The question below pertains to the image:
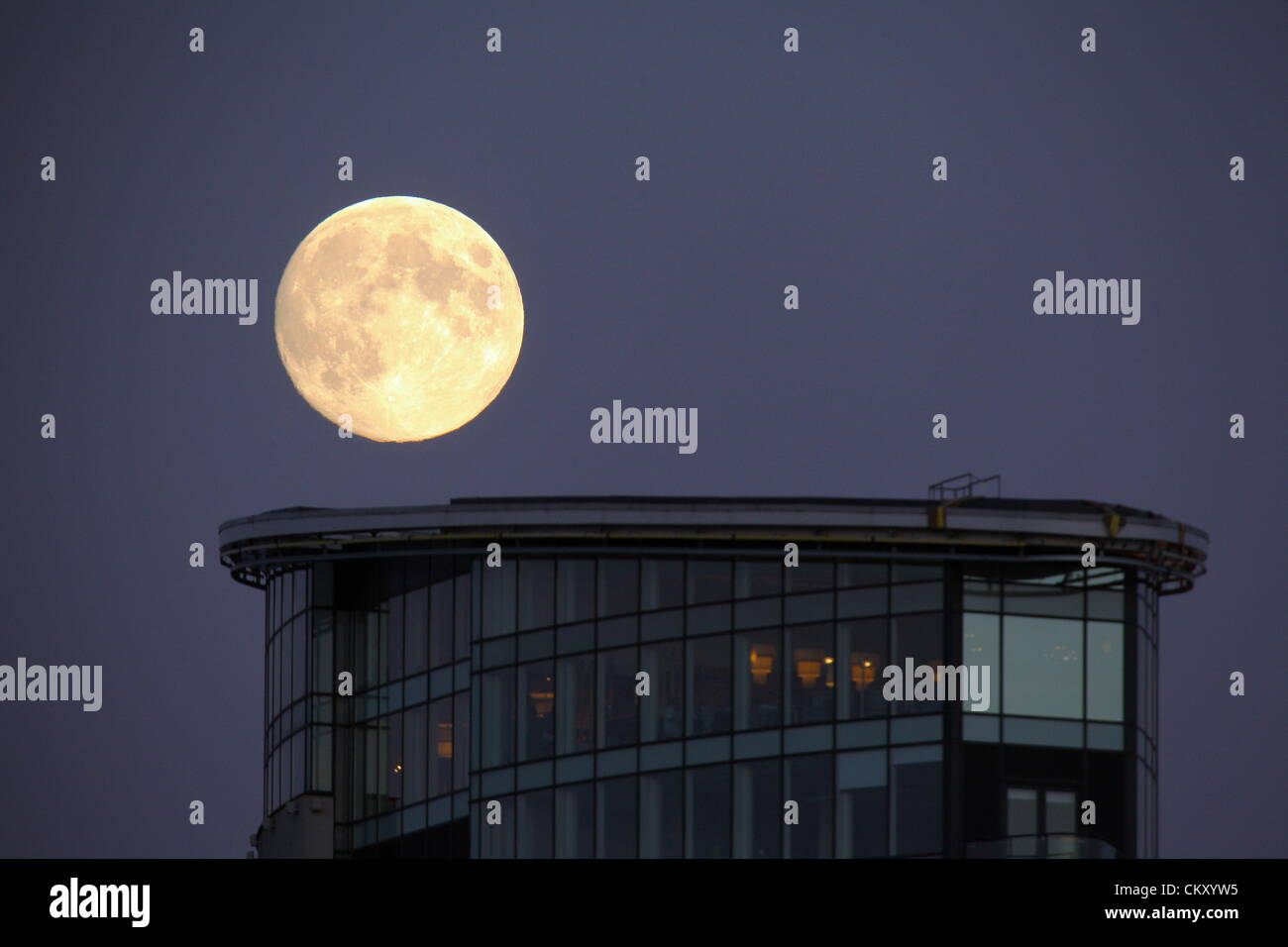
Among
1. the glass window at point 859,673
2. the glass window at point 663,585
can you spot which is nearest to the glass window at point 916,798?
the glass window at point 859,673

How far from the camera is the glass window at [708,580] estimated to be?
56781 mm

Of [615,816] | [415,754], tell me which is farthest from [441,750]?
[615,816]

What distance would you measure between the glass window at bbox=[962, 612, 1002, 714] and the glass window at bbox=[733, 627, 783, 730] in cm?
497

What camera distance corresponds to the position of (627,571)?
57625 millimetres

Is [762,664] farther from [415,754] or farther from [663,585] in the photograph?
[415,754]

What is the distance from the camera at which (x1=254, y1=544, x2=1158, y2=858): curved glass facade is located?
55062 millimetres

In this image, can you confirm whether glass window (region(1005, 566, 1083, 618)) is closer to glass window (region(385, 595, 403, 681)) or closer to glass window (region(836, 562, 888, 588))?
glass window (region(836, 562, 888, 588))

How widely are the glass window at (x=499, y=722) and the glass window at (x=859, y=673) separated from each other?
365 inches

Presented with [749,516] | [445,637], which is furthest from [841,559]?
[445,637]

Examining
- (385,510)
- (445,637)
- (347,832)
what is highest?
(385,510)

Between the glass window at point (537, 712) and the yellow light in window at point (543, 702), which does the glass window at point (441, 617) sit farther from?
the yellow light in window at point (543, 702)

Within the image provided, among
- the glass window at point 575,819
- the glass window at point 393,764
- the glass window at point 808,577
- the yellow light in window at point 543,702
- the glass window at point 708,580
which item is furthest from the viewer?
the glass window at point 393,764
